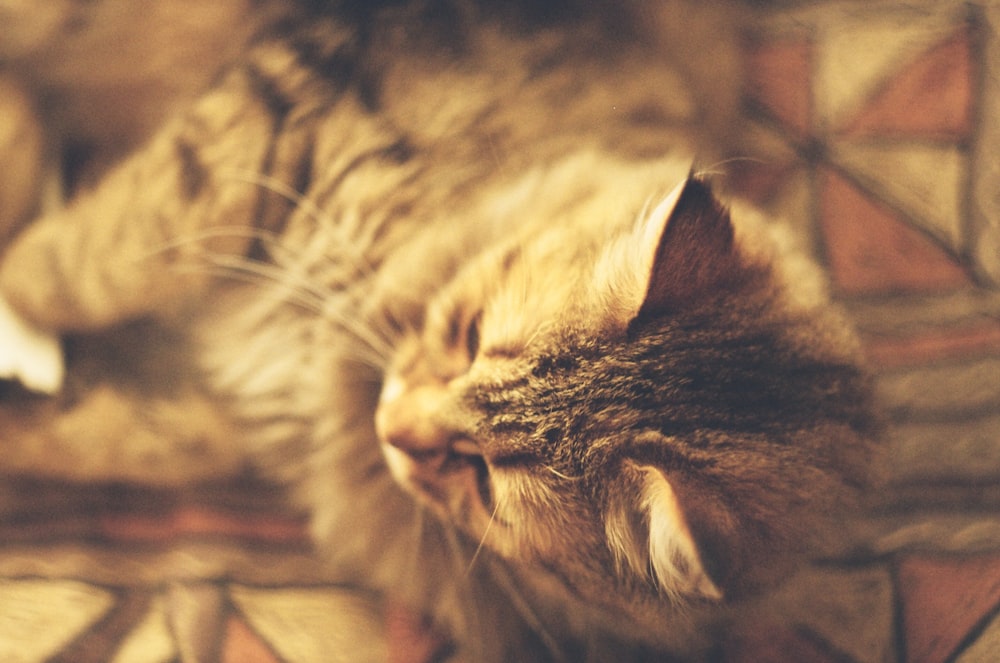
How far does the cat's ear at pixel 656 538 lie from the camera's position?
0.55 metres

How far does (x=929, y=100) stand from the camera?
1296 mm

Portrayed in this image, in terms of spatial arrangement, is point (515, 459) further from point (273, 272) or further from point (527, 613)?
point (273, 272)

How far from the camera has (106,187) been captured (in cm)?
100

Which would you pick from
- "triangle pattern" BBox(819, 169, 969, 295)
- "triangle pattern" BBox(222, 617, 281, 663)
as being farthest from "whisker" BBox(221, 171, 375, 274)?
"triangle pattern" BBox(819, 169, 969, 295)

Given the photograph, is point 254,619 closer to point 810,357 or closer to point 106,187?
point 106,187

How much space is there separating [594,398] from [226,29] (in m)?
1.00

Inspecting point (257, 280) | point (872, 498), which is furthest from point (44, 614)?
point (872, 498)

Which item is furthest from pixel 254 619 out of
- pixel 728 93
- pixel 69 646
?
pixel 728 93

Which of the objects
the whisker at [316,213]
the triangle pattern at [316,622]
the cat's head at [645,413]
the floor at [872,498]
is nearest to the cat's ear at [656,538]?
the cat's head at [645,413]

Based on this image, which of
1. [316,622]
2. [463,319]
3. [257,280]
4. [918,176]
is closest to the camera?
[463,319]

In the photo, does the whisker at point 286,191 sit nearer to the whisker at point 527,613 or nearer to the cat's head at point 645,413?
the cat's head at point 645,413

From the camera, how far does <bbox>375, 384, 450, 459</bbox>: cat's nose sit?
2.39 feet

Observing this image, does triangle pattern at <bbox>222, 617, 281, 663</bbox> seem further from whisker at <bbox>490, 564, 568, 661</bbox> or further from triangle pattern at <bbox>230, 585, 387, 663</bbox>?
whisker at <bbox>490, 564, 568, 661</bbox>

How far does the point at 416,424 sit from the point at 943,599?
798 mm
